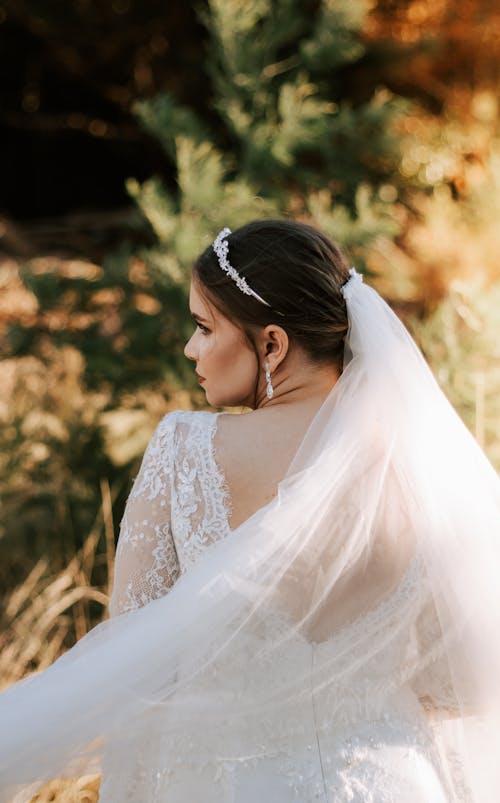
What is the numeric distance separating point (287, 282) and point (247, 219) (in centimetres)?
255

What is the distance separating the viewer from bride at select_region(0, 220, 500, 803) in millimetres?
1271

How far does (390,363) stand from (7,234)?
606 cm

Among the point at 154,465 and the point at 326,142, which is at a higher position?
the point at 326,142

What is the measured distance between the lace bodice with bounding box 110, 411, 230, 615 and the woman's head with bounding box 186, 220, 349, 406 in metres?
0.18

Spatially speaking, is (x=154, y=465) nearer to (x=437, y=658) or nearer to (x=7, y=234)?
(x=437, y=658)

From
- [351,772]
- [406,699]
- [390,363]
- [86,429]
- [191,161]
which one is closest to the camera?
[351,772]

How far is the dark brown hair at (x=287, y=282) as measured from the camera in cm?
144

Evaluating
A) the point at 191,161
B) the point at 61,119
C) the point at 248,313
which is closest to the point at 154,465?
the point at 248,313

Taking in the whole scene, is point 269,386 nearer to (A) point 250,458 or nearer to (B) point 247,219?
(A) point 250,458

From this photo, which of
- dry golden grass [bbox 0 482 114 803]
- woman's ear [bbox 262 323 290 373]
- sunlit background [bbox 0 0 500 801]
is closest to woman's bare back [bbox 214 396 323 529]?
woman's ear [bbox 262 323 290 373]

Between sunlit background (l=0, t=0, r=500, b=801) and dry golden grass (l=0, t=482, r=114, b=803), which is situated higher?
sunlit background (l=0, t=0, r=500, b=801)

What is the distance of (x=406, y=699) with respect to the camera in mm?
1445

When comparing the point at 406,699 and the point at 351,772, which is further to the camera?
the point at 406,699

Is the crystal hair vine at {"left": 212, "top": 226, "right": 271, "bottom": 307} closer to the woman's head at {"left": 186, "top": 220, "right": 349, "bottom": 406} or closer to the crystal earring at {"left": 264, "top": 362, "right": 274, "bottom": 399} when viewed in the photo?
the woman's head at {"left": 186, "top": 220, "right": 349, "bottom": 406}
